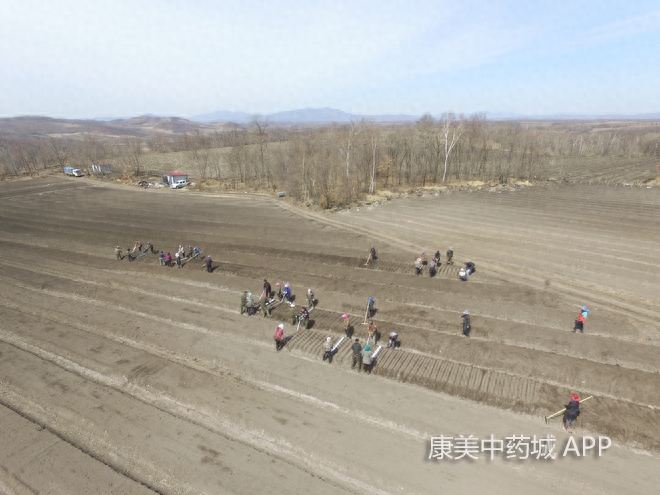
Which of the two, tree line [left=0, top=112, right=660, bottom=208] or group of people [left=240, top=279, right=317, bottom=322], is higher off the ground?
tree line [left=0, top=112, right=660, bottom=208]

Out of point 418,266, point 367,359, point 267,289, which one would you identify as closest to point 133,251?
point 267,289

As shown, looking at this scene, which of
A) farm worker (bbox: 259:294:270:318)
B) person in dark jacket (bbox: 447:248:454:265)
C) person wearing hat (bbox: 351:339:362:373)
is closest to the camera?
person wearing hat (bbox: 351:339:362:373)

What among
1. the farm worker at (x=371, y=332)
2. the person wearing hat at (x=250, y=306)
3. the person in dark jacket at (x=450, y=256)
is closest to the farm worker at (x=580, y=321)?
the person in dark jacket at (x=450, y=256)

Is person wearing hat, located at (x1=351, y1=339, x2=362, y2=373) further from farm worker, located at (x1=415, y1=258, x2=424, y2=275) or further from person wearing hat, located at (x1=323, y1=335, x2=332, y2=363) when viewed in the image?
farm worker, located at (x1=415, y1=258, x2=424, y2=275)

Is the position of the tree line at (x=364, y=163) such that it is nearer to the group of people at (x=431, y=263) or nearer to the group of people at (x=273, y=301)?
the group of people at (x=431, y=263)

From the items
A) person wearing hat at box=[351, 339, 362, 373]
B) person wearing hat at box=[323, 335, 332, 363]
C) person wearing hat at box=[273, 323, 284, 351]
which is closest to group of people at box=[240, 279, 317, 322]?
person wearing hat at box=[273, 323, 284, 351]

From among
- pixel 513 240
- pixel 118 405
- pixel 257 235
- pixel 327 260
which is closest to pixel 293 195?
pixel 257 235

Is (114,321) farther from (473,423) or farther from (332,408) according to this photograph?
(473,423)
